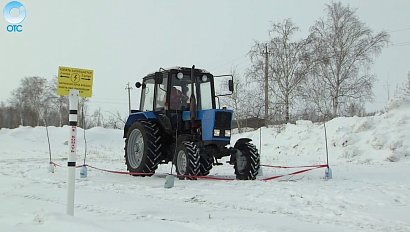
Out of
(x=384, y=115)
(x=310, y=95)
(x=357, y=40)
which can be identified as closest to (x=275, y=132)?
(x=384, y=115)

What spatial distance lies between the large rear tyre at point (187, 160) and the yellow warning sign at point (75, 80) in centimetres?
364

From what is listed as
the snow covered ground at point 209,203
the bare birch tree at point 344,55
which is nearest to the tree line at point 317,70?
the bare birch tree at point 344,55

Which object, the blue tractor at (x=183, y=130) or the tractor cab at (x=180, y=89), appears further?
the tractor cab at (x=180, y=89)

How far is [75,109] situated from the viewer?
5.43 meters

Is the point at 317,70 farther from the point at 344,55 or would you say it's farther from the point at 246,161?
the point at 246,161

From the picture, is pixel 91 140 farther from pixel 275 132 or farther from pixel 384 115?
pixel 384 115

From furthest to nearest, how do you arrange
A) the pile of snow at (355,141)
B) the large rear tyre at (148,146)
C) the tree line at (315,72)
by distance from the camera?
the tree line at (315,72) < the pile of snow at (355,141) < the large rear tyre at (148,146)

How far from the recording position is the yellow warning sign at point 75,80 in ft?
18.1

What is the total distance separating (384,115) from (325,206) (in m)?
11.4

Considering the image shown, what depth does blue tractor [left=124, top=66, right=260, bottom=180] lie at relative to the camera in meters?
9.54

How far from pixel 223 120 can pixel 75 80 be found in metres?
4.45

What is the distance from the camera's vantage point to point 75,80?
18.5 ft

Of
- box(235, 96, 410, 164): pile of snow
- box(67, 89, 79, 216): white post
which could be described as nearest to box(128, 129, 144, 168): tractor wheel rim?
box(235, 96, 410, 164): pile of snow

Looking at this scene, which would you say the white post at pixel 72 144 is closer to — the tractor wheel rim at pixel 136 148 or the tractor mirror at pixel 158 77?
the tractor mirror at pixel 158 77
